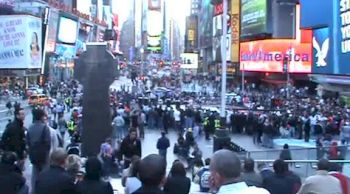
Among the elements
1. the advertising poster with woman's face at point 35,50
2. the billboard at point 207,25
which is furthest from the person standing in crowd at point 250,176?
the billboard at point 207,25

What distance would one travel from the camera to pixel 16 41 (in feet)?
216

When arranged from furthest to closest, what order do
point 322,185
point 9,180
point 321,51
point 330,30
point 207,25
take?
point 207,25, point 321,51, point 330,30, point 9,180, point 322,185

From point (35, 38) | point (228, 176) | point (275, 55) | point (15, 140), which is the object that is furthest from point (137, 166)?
point (275, 55)

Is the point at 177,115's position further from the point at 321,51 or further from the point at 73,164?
the point at 73,164

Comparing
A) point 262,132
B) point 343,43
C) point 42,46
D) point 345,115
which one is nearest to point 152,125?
point 262,132

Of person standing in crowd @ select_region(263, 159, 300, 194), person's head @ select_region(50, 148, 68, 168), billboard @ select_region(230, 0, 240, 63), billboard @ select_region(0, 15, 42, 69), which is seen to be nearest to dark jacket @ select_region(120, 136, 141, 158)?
person standing in crowd @ select_region(263, 159, 300, 194)

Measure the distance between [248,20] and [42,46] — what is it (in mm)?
26931

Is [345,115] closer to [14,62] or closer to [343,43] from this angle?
[343,43]

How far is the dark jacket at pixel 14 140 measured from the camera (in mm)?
11578

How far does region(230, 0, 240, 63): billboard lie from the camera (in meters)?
94.1

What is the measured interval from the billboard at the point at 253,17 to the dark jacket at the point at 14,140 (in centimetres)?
6939

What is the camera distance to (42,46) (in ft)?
239

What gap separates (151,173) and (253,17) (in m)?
80.0

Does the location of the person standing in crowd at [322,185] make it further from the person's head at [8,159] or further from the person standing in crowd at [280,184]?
the person's head at [8,159]
